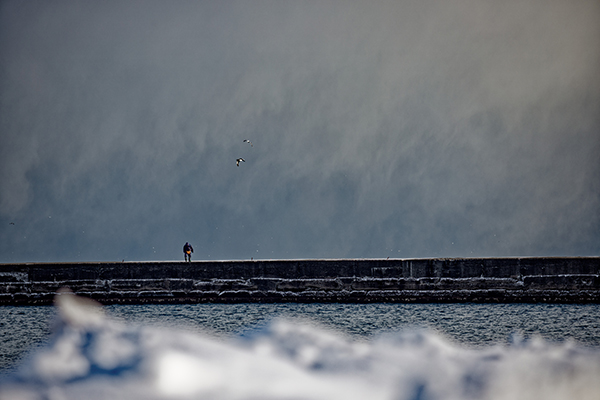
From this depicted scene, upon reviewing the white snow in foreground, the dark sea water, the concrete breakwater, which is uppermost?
the concrete breakwater

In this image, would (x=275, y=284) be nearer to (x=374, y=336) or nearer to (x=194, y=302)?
(x=194, y=302)

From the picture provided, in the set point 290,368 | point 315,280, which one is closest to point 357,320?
point 315,280

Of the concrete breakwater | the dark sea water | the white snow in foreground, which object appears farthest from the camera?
the concrete breakwater

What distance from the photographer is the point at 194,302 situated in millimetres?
21844

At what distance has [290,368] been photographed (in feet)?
50.7

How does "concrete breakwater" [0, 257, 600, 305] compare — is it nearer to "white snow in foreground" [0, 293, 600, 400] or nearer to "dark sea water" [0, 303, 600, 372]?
"dark sea water" [0, 303, 600, 372]

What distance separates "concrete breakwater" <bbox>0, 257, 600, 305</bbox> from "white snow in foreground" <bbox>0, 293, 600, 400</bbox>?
12.8 feet

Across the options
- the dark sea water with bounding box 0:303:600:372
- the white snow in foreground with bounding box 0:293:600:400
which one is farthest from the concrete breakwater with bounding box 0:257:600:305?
the white snow in foreground with bounding box 0:293:600:400

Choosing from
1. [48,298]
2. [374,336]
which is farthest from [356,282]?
[48,298]

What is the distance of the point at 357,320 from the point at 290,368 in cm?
413

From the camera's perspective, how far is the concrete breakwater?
70.1 feet

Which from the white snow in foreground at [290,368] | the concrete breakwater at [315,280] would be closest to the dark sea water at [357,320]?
the concrete breakwater at [315,280]

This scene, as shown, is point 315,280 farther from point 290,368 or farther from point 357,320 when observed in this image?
point 290,368

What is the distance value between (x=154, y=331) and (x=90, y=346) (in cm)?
214
